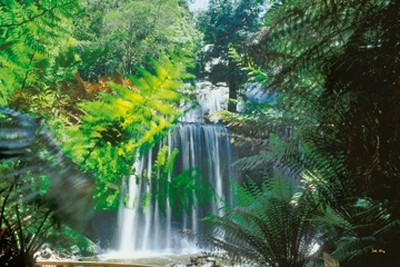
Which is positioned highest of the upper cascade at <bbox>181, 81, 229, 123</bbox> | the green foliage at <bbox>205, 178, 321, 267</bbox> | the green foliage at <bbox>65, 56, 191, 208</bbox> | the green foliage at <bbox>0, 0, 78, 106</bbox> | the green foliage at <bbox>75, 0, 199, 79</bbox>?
the green foliage at <bbox>75, 0, 199, 79</bbox>

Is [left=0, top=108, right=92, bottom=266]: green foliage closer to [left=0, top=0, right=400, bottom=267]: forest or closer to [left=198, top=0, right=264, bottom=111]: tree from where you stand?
[left=0, top=0, right=400, bottom=267]: forest

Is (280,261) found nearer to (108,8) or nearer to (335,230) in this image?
(335,230)

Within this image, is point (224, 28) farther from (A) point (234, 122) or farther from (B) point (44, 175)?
(B) point (44, 175)

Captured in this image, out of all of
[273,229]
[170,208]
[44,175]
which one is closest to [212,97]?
[170,208]

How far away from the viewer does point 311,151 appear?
3070mm

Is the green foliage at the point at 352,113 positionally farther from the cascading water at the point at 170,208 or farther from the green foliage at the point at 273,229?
the cascading water at the point at 170,208

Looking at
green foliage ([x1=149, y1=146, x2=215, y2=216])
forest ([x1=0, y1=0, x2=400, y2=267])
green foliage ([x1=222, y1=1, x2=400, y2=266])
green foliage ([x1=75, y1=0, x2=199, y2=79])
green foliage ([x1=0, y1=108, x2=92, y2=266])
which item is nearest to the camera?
green foliage ([x1=0, y1=108, x2=92, y2=266])

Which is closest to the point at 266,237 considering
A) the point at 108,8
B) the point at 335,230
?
the point at 335,230

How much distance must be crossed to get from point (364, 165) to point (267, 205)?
2.36 ft

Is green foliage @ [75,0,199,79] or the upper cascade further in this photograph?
the upper cascade

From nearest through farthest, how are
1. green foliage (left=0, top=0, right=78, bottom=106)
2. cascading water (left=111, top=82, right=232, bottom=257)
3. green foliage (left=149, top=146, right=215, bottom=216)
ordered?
green foliage (left=149, top=146, right=215, bottom=216), green foliage (left=0, top=0, right=78, bottom=106), cascading water (left=111, top=82, right=232, bottom=257)

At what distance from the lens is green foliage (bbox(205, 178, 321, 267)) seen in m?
2.76

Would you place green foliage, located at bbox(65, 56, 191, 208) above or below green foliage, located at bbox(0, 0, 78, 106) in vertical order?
below

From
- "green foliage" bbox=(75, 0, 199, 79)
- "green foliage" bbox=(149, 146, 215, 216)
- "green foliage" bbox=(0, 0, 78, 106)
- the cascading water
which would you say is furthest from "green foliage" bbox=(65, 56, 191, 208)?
"green foliage" bbox=(75, 0, 199, 79)
